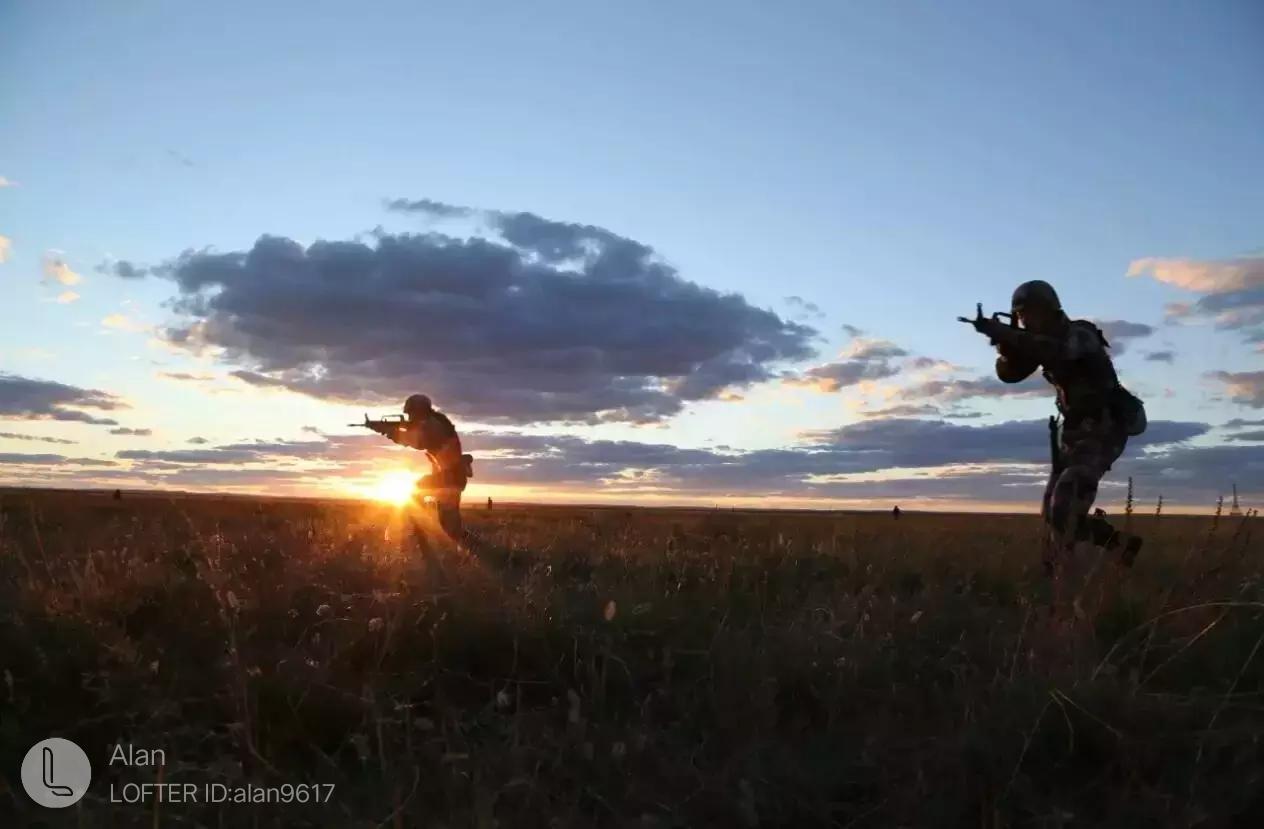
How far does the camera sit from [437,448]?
1277cm

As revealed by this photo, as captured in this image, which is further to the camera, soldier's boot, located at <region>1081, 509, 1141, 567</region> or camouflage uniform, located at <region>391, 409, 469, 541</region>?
camouflage uniform, located at <region>391, 409, 469, 541</region>

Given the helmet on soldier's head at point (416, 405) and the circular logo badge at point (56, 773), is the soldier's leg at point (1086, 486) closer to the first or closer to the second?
the circular logo badge at point (56, 773)

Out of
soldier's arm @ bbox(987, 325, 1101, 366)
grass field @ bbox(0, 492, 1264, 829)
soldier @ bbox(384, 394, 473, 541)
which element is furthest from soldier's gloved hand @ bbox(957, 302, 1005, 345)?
soldier @ bbox(384, 394, 473, 541)

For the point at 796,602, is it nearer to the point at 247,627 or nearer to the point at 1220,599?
the point at 1220,599

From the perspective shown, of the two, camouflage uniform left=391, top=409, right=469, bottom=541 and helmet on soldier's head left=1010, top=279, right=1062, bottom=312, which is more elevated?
helmet on soldier's head left=1010, top=279, right=1062, bottom=312

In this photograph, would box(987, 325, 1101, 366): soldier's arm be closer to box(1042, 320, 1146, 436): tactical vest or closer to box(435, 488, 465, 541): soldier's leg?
box(1042, 320, 1146, 436): tactical vest

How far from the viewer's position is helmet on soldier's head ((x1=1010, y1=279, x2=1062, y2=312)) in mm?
7105

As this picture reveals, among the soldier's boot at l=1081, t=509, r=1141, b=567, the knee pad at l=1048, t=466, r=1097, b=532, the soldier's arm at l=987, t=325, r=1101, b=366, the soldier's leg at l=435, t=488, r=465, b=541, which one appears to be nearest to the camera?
the soldier's boot at l=1081, t=509, r=1141, b=567

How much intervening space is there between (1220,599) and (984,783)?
3151 millimetres

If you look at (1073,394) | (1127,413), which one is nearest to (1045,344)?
(1073,394)

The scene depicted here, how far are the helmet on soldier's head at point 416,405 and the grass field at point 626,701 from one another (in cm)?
726

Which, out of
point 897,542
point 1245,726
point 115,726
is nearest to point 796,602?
point 1245,726

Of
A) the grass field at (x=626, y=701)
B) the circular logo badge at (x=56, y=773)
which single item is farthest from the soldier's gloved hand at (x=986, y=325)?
the circular logo badge at (x=56, y=773)

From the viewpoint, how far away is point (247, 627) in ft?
14.6
